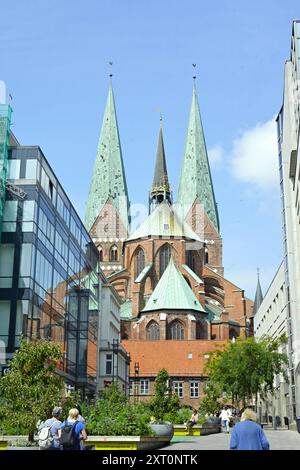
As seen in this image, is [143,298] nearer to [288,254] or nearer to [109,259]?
[109,259]

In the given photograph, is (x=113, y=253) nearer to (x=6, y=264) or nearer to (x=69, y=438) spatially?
(x=6, y=264)

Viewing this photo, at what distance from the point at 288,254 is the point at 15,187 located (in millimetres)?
19341

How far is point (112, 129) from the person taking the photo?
139 meters

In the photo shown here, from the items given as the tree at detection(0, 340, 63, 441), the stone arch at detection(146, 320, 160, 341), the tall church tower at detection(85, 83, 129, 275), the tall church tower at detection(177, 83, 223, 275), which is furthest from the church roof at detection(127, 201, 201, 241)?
the tree at detection(0, 340, 63, 441)

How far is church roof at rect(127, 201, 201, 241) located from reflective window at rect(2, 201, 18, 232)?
3048 inches

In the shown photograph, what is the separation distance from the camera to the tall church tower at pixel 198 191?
5148 inches

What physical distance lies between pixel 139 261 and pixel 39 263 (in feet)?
252

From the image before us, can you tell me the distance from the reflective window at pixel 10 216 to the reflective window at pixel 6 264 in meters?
0.97

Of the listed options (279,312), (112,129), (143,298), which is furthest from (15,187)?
(112,129)

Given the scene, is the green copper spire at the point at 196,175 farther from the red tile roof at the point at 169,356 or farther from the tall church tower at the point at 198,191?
the red tile roof at the point at 169,356

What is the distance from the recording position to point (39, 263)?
38875 mm

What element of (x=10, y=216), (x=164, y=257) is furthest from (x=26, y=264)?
(x=164, y=257)

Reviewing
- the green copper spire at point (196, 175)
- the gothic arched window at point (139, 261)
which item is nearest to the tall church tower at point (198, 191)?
the green copper spire at point (196, 175)

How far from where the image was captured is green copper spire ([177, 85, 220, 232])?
135250 mm
